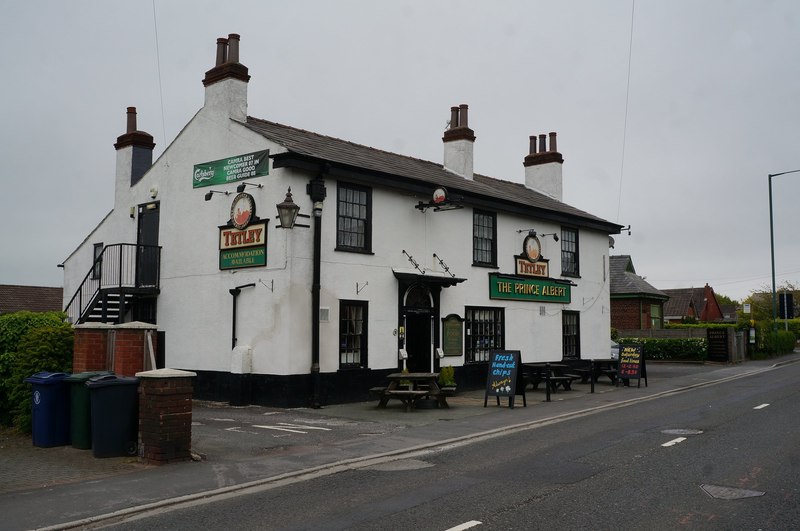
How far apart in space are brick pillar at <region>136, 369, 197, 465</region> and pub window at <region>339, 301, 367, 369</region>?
7581 mm

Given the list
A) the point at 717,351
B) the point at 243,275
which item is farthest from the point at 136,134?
the point at 717,351

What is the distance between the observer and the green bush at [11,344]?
1305 cm

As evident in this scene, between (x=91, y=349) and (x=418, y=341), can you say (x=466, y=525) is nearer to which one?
(x=91, y=349)

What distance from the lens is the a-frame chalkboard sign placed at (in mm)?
16672

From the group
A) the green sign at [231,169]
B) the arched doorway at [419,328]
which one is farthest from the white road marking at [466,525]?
the arched doorway at [419,328]

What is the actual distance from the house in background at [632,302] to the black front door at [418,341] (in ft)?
90.0

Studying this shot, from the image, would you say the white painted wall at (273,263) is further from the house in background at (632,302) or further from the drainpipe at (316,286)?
the house in background at (632,302)

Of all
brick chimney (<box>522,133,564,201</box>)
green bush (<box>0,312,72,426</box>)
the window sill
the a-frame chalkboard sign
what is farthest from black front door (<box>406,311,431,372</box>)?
brick chimney (<box>522,133,564,201</box>)

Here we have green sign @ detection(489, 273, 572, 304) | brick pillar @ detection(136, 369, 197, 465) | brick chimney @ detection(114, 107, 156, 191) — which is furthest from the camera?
brick chimney @ detection(114, 107, 156, 191)

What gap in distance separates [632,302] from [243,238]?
32.4m

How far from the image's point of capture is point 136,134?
2312 centimetres

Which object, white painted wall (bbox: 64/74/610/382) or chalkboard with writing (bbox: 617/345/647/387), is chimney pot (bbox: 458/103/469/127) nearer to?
white painted wall (bbox: 64/74/610/382)

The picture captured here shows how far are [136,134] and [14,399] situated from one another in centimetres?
1238

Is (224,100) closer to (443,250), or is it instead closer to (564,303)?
(443,250)
